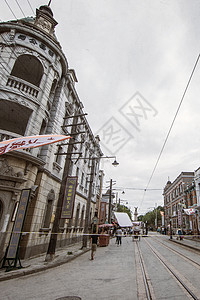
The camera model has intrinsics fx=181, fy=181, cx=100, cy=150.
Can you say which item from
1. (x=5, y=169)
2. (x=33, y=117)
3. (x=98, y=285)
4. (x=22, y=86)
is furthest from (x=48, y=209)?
(x=22, y=86)

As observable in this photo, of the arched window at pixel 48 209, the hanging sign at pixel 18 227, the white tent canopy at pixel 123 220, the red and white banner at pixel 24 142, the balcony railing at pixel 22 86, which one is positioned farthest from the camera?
the white tent canopy at pixel 123 220

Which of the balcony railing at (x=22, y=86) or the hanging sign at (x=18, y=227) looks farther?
the balcony railing at (x=22, y=86)

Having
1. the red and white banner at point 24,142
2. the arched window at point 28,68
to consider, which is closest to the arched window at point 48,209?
the red and white banner at point 24,142

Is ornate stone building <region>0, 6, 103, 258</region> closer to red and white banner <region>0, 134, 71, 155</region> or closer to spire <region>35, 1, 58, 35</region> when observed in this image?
spire <region>35, 1, 58, 35</region>

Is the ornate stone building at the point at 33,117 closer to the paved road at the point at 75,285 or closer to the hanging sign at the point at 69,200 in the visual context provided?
the hanging sign at the point at 69,200

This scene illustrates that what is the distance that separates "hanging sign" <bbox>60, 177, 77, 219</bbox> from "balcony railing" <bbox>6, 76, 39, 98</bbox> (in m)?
6.24

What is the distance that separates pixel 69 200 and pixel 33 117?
5.72 meters

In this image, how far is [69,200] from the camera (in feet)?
38.2

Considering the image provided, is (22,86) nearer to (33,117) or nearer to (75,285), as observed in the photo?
(33,117)

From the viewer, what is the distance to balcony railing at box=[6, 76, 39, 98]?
425 inches

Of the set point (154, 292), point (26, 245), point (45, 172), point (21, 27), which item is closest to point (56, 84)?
point (21, 27)

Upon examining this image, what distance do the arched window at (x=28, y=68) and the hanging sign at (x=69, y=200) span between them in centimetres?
746

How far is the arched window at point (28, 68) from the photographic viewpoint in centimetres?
1195

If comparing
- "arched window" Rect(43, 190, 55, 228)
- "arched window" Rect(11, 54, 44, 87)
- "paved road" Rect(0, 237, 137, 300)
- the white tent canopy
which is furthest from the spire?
the white tent canopy
